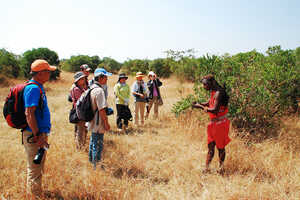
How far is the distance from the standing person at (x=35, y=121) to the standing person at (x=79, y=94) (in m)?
1.39

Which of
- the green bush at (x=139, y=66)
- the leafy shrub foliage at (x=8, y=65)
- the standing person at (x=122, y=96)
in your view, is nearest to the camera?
the standing person at (x=122, y=96)

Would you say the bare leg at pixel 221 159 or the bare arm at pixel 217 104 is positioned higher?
the bare arm at pixel 217 104

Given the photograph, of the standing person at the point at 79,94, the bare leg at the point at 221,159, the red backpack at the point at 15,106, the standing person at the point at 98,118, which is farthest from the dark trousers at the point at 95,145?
the bare leg at the point at 221,159

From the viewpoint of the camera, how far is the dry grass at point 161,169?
273 cm

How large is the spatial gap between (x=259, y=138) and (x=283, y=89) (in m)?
1.45

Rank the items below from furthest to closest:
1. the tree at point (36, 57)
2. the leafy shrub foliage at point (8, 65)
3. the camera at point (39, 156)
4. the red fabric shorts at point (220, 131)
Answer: the tree at point (36, 57), the leafy shrub foliage at point (8, 65), the red fabric shorts at point (220, 131), the camera at point (39, 156)

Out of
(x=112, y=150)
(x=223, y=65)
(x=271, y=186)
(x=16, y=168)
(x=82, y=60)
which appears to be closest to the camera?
(x=271, y=186)

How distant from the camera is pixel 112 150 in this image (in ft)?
14.3

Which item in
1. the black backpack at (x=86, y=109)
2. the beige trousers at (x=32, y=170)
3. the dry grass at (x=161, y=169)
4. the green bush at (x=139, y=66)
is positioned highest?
the green bush at (x=139, y=66)

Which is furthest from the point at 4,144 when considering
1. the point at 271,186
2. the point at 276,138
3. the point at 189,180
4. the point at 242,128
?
the point at 276,138

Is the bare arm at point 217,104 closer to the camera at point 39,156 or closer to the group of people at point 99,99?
the group of people at point 99,99

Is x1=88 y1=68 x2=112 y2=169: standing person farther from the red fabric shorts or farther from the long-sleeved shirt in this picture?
the long-sleeved shirt

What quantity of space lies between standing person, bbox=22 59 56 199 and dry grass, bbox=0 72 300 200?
0.30 m

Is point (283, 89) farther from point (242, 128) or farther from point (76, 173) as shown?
point (76, 173)
